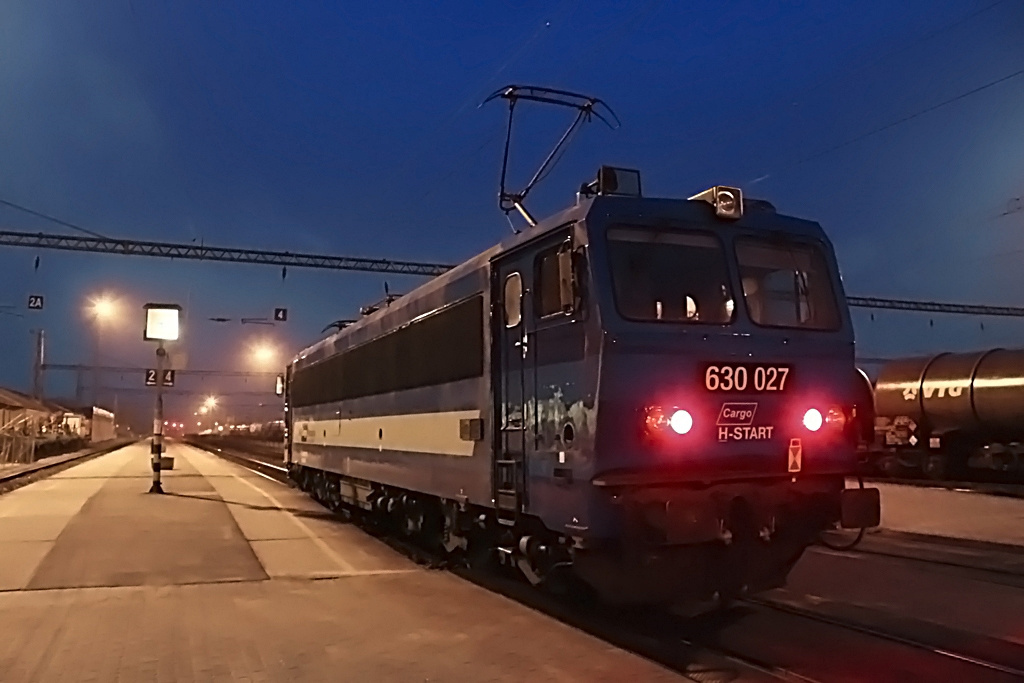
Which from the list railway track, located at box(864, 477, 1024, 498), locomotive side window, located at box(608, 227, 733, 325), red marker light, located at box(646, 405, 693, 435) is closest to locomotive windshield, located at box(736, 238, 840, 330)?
locomotive side window, located at box(608, 227, 733, 325)

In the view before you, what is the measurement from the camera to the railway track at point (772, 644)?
264 inches

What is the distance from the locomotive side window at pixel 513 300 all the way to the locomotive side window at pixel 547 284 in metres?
0.39

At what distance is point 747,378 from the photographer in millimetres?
7559

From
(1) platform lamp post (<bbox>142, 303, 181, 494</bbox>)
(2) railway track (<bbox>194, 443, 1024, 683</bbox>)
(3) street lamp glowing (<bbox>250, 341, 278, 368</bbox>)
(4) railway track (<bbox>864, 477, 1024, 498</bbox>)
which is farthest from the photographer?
(3) street lamp glowing (<bbox>250, 341, 278, 368</bbox>)

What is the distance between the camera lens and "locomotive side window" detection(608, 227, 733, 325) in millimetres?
7445

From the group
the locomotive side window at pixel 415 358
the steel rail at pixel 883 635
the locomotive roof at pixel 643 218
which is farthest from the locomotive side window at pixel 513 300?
the steel rail at pixel 883 635

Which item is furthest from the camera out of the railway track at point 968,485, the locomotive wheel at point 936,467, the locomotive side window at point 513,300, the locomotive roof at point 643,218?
the locomotive wheel at point 936,467

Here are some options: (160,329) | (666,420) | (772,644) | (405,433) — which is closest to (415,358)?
(405,433)

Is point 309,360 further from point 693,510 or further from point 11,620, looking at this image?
point 693,510

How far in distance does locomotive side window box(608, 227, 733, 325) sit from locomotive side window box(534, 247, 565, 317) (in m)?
0.57

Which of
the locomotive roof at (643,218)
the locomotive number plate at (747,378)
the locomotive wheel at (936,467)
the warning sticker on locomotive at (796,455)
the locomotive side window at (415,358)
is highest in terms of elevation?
the locomotive roof at (643,218)

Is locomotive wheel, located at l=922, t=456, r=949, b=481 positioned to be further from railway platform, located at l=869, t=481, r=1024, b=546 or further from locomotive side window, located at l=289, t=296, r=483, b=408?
locomotive side window, located at l=289, t=296, r=483, b=408

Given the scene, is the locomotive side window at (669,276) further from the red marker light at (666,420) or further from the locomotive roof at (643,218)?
the red marker light at (666,420)

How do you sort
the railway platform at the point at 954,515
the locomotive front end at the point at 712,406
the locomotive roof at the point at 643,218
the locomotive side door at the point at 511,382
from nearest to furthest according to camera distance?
the locomotive front end at the point at 712,406
the locomotive roof at the point at 643,218
the locomotive side door at the point at 511,382
the railway platform at the point at 954,515
